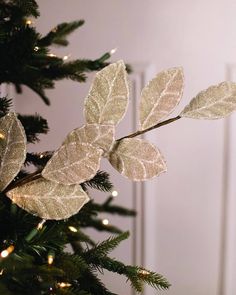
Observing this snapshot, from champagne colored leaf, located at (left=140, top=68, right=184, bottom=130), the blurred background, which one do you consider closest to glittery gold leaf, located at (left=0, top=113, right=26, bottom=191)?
champagne colored leaf, located at (left=140, top=68, right=184, bottom=130)

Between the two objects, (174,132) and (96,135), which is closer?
(96,135)

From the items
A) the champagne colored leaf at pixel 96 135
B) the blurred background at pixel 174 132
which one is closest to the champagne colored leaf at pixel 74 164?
the champagne colored leaf at pixel 96 135

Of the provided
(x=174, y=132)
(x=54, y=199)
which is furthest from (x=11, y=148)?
(x=174, y=132)

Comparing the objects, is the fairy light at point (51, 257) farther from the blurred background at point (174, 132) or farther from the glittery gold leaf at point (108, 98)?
the blurred background at point (174, 132)

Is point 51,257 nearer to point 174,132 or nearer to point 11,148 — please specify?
point 11,148

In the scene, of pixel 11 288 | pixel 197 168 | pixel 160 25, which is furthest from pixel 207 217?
pixel 11 288

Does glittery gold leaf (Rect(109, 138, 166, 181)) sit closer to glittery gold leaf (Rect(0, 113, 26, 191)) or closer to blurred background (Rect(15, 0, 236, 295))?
glittery gold leaf (Rect(0, 113, 26, 191))

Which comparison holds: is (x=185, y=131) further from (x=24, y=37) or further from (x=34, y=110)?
(x=24, y=37)
